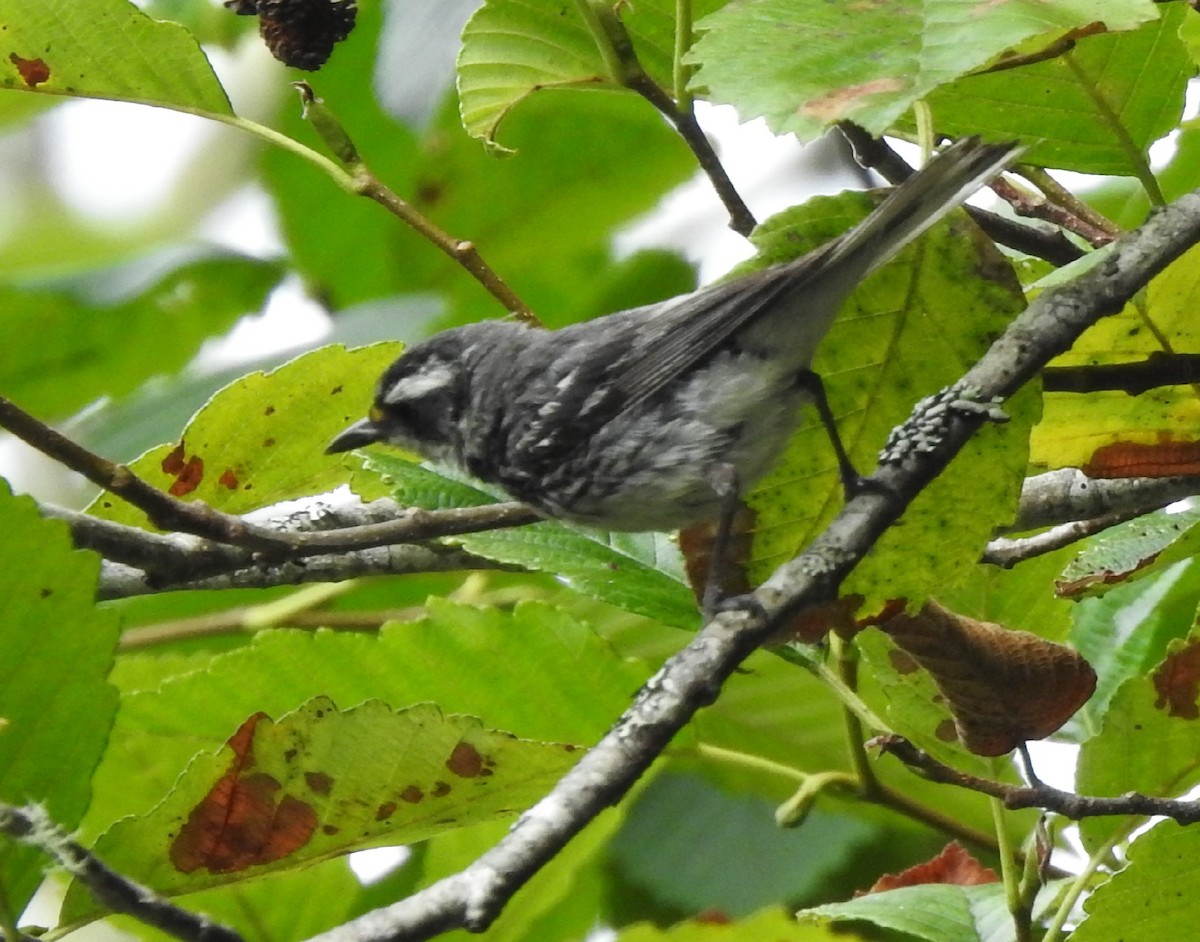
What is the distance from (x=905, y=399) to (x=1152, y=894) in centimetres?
94

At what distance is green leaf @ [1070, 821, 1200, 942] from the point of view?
2234 mm

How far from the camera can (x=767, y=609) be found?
199 centimetres

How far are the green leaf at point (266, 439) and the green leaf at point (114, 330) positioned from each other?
1507mm

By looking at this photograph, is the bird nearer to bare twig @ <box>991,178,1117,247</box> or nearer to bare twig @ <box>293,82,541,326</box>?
bare twig @ <box>991,178,1117,247</box>

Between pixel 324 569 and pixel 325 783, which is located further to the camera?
pixel 324 569

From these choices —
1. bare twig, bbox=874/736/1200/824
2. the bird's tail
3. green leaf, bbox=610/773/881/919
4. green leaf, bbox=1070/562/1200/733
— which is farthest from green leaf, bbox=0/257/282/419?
bare twig, bbox=874/736/1200/824

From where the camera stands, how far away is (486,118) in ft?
9.84

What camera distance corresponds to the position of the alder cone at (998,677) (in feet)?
7.77

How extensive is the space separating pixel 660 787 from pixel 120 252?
3.09 meters

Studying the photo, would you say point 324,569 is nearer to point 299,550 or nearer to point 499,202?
point 299,550

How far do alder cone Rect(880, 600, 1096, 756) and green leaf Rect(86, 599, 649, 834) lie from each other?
61cm

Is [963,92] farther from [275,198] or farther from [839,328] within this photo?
[275,198]

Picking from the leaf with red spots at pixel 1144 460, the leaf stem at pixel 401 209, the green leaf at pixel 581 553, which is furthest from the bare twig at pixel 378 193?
the leaf with red spots at pixel 1144 460

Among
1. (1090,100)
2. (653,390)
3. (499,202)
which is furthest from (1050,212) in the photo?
(499,202)
